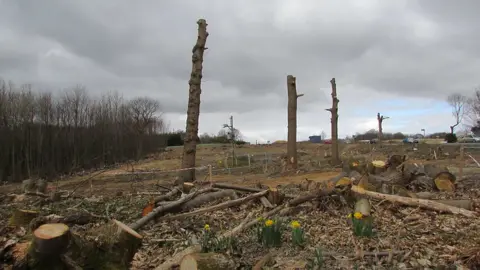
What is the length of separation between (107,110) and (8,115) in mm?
16737

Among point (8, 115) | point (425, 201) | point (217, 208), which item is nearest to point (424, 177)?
point (425, 201)

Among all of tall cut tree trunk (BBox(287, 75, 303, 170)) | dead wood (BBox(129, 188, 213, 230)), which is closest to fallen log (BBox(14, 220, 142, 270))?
dead wood (BBox(129, 188, 213, 230))

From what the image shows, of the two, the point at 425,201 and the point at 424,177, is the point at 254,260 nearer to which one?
the point at 425,201

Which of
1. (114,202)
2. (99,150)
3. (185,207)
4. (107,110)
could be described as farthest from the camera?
(107,110)

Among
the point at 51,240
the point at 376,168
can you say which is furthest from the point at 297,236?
the point at 376,168

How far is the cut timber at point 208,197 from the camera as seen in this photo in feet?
24.7

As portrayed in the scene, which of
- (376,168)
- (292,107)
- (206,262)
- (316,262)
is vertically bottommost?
(316,262)

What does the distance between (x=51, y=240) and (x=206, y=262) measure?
4.72 ft

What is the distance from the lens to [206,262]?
4.15 meters

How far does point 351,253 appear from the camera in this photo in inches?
189

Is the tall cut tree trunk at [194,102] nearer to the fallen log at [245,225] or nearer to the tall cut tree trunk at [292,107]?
the fallen log at [245,225]

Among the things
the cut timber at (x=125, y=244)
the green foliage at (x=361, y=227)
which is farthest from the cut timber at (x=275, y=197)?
the cut timber at (x=125, y=244)

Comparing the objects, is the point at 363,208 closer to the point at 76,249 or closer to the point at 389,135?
the point at 76,249

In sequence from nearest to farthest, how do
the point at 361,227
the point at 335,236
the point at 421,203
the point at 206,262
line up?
1. the point at 206,262
2. the point at 361,227
3. the point at 335,236
4. the point at 421,203
